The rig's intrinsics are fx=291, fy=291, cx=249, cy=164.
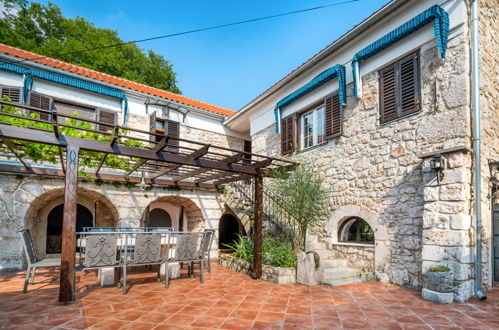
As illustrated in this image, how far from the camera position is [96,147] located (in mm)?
4469

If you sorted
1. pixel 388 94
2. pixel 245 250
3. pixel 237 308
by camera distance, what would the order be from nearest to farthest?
pixel 237 308 < pixel 388 94 < pixel 245 250

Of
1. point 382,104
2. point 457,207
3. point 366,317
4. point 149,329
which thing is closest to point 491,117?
point 382,104

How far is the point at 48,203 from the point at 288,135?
715cm

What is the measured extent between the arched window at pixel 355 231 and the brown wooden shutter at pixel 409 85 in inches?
99.9

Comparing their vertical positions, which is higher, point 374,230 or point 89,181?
point 89,181

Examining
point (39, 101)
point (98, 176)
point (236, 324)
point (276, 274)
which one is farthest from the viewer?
point (39, 101)

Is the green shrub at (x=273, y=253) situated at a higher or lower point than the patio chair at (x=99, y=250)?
lower

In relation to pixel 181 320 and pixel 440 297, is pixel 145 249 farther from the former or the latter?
pixel 440 297

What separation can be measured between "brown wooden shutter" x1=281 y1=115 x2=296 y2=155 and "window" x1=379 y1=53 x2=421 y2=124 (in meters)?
2.68

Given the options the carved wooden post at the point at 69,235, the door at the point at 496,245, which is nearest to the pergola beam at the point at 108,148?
the carved wooden post at the point at 69,235

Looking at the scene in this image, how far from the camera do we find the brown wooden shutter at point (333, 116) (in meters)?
6.76

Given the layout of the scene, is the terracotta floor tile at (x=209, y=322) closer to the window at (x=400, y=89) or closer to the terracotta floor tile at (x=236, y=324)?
the terracotta floor tile at (x=236, y=324)

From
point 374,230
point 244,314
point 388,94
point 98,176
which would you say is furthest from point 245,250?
point 388,94

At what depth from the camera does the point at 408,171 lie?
207 inches
